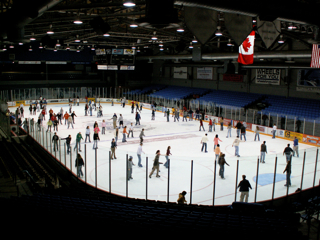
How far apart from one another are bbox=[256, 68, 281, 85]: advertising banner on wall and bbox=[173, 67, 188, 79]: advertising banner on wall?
45.8ft

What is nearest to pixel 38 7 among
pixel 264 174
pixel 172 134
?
pixel 264 174

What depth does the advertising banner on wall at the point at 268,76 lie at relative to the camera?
→ 3262 cm

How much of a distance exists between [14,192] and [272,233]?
360 inches

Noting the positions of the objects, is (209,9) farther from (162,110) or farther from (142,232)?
(162,110)

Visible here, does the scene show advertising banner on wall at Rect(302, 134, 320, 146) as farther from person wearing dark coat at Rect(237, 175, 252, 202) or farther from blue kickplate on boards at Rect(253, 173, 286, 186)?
person wearing dark coat at Rect(237, 175, 252, 202)

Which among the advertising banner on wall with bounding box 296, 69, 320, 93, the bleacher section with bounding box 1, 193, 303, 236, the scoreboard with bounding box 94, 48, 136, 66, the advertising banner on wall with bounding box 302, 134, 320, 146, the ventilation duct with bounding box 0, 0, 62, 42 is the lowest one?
the advertising banner on wall with bounding box 302, 134, 320, 146

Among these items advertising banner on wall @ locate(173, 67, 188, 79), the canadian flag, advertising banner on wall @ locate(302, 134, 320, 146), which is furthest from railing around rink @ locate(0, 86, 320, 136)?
the canadian flag

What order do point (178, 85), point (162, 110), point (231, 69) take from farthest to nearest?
point (178, 85) < point (162, 110) < point (231, 69)

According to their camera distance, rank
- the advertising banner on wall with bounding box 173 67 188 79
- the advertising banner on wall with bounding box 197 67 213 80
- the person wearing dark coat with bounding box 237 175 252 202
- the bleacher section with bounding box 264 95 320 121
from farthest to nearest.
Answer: the advertising banner on wall with bounding box 173 67 188 79 < the advertising banner on wall with bounding box 197 67 213 80 < the bleacher section with bounding box 264 95 320 121 < the person wearing dark coat with bounding box 237 175 252 202

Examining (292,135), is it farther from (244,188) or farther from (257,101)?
(244,188)

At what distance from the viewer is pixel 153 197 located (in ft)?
37.9

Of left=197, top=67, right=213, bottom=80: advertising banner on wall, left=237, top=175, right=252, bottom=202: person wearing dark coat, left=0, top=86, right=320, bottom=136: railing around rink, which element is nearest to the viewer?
left=237, top=175, right=252, bottom=202: person wearing dark coat

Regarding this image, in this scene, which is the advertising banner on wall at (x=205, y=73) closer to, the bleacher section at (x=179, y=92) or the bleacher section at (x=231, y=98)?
the bleacher section at (x=179, y=92)

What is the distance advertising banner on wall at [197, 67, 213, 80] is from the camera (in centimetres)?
4225
